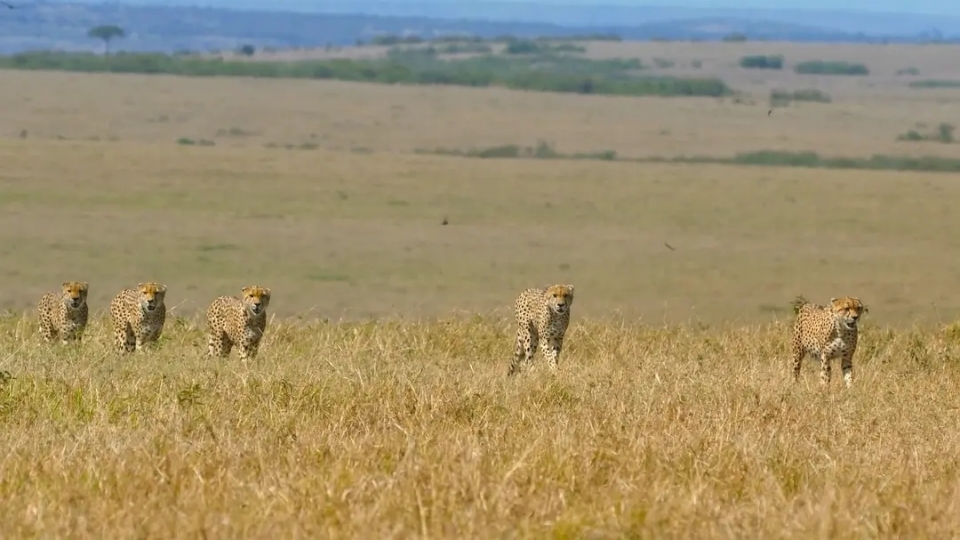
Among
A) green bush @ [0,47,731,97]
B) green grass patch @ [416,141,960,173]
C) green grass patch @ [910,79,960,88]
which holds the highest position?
green grass patch @ [416,141,960,173]

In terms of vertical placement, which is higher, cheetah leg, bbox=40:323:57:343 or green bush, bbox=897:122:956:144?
cheetah leg, bbox=40:323:57:343

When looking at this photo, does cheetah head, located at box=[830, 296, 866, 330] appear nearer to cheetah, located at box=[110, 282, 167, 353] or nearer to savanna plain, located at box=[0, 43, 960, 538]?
savanna plain, located at box=[0, 43, 960, 538]

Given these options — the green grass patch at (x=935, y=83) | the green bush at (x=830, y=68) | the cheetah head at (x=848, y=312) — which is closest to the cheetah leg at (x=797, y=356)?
the cheetah head at (x=848, y=312)

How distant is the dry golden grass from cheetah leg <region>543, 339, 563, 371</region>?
0.17m

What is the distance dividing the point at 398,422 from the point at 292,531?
189 cm

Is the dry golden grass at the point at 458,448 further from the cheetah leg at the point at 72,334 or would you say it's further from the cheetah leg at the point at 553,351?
the cheetah leg at the point at 72,334

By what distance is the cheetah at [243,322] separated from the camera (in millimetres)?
8516

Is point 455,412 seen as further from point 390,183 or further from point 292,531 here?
point 390,183

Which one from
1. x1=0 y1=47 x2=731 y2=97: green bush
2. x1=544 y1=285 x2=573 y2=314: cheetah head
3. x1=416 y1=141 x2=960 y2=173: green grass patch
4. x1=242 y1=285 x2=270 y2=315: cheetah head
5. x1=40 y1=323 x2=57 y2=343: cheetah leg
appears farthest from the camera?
x1=0 y1=47 x2=731 y2=97: green bush

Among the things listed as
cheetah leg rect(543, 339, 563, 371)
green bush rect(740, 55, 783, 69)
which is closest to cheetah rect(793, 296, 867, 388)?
cheetah leg rect(543, 339, 563, 371)

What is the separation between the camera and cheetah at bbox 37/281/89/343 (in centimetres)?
892

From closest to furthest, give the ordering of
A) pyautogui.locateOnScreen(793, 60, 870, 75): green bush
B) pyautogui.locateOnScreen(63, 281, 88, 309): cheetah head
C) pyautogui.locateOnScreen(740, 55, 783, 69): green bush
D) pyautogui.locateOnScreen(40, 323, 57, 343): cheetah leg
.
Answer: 1. pyautogui.locateOnScreen(63, 281, 88, 309): cheetah head
2. pyautogui.locateOnScreen(40, 323, 57, 343): cheetah leg
3. pyautogui.locateOnScreen(793, 60, 870, 75): green bush
4. pyautogui.locateOnScreen(740, 55, 783, 69): green bush

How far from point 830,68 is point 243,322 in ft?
200

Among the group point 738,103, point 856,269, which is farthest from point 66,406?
point 738,103
